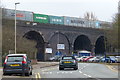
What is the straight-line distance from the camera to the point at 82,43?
10950 cm

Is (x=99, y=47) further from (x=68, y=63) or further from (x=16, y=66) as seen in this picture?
(x=16, y=66)

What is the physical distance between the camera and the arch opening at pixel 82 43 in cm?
10581

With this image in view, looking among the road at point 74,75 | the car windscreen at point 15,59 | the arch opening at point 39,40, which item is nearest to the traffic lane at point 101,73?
the road at point 74,75

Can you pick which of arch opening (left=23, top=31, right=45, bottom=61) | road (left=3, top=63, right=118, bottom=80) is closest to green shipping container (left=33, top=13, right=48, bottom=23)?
arch opening (left=23, top=31, right=45, bottom=61)

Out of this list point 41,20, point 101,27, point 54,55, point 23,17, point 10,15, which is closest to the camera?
point 10,15

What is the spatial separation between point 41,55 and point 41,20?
10.3m

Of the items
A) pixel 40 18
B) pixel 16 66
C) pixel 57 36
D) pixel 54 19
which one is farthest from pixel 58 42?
pixel 16 66

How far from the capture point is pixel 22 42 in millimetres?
58969

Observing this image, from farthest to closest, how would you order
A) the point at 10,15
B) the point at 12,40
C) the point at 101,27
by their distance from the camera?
the point at 101,27
the point at 10,15
the point at 12,40

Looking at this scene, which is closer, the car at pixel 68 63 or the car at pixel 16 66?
the car at pixel 16 66

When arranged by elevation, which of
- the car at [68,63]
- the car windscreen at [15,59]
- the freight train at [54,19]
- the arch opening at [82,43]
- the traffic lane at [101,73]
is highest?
the freight train at [54,19]

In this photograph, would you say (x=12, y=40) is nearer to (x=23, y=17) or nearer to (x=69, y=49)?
(x=23, y=17)

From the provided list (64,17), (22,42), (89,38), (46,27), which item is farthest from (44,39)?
(22,42)

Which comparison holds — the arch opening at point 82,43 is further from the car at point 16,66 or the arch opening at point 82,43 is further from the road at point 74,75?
the car at point 16,66
